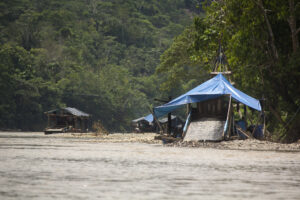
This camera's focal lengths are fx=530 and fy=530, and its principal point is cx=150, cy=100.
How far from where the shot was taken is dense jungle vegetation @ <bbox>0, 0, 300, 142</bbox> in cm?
2420

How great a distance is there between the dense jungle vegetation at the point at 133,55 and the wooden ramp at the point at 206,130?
2.76 metres

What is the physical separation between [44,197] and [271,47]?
1969 centimetres

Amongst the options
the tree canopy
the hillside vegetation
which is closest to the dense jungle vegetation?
the tree canopy

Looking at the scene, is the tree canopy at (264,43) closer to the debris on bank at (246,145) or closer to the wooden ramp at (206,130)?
the wooden ramp at (206,130)

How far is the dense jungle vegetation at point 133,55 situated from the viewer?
2420 centimetres

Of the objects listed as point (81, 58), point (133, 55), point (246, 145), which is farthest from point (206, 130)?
point (133, 55)

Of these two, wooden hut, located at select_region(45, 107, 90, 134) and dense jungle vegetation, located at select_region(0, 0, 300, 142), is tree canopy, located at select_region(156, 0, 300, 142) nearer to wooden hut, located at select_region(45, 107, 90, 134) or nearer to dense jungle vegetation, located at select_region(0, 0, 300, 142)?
dense jungle vegetation, located at select_region(0, 0, 300, 142)

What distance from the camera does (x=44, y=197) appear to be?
6551 mm

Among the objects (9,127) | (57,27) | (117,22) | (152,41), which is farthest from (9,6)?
(9,127)

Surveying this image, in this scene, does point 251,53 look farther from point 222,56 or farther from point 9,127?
point 9,127

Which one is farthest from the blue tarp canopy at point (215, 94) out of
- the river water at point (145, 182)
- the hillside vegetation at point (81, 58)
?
the hillside vegetation at point (81, 58)

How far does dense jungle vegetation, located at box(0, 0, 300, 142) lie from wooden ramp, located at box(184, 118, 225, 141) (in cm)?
276

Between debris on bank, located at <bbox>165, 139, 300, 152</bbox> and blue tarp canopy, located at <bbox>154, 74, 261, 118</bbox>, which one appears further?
blue tarp canopy, located at <bbox>154, 74, 261, 118</bbox>

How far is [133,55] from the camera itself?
415ft
